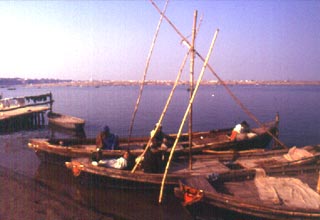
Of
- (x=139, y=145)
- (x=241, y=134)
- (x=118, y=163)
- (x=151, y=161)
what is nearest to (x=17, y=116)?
(x=139, y=145)

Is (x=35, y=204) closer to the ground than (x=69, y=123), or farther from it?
closer to the ground

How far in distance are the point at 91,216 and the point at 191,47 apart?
745cm

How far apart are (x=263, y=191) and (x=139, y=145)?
8.58 m

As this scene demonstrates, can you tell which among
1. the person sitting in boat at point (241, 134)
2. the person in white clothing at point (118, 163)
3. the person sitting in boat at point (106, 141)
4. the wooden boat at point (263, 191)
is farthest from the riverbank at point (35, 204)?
the person sitting in boat at point (241, 134)

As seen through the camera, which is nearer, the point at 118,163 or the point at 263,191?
the point at 263,191

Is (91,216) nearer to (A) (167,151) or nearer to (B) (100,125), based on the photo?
(A) (167,151)

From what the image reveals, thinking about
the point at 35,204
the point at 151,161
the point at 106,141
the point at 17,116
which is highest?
the point at 106,141

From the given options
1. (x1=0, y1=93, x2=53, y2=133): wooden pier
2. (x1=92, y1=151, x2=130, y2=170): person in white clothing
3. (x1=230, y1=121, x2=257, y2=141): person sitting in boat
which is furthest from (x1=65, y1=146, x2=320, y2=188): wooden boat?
(x1=0, y1=93, x2=53, y2=133): wooden pier

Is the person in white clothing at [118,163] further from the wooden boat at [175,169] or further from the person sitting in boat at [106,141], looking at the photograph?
the person sitting in boat at [106,141]

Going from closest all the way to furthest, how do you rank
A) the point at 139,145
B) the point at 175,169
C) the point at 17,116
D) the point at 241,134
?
1. the point at 175,169
2. the point at 241,134
3. the point at 139,145
4. the point at 17,116

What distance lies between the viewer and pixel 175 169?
42.4ft

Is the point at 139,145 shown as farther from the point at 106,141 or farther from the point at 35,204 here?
the point at 35,204

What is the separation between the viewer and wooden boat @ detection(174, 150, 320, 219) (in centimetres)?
859

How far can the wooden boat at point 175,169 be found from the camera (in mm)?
11680
